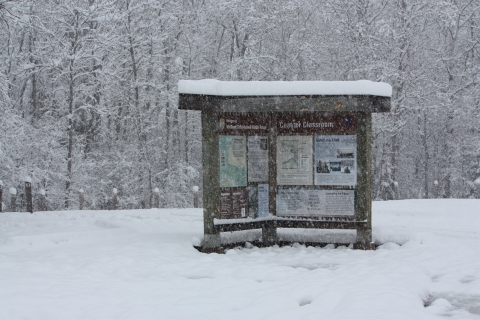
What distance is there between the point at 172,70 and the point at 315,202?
17.2 metres

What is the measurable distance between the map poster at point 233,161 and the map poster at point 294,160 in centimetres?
71

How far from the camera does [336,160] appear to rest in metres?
9.60

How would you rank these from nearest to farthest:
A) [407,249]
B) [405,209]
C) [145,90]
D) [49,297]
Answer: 1. [49,297]
2. [407,249]
3. [405,209]
4. [145,90]

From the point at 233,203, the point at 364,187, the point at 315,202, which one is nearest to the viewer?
the point at 364,187

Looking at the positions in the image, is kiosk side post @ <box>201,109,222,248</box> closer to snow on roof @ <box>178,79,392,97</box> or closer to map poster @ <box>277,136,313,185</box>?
snow on roof @ <box>178,79,392,97</box>

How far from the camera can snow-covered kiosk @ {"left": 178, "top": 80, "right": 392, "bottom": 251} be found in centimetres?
893

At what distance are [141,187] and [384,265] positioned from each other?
706 inches

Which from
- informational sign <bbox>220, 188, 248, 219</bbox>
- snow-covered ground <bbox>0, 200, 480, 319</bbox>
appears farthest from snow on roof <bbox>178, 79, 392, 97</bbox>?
snow-covered ground <bbox>0, 200, 480, 319</bbox>

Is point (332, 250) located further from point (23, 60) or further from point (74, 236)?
point (23, 60)

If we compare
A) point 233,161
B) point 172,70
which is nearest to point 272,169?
point 233,161

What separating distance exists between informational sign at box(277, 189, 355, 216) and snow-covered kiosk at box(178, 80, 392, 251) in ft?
0.06

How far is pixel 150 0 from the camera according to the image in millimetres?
23234

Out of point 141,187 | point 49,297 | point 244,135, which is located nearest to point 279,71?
point 141,187

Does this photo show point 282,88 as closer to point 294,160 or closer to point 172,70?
point 294,160
